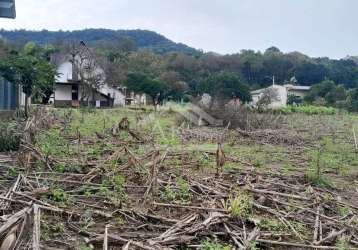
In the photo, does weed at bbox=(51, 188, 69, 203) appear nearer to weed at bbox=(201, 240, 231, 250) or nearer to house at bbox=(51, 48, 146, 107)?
weed at bbox=(201, 240, 231, 250)

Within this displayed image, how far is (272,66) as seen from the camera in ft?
243

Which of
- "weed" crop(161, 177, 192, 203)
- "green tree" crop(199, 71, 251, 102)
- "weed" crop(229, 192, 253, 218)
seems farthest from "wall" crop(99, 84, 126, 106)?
"weed" crop(229, 192, 253, 218)

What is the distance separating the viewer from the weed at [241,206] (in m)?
5.45

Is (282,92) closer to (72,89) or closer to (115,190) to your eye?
(72,89)

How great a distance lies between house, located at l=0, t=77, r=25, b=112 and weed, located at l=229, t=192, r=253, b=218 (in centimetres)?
1227

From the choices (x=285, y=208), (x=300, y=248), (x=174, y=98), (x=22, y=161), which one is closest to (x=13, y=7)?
(x=22, y=161)

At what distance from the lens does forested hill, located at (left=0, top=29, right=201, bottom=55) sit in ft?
268

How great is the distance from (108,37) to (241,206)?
8570 cm

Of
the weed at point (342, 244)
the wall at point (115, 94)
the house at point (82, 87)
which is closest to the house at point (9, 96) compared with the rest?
the weed at point (342, 244)

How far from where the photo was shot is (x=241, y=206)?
18.6ft

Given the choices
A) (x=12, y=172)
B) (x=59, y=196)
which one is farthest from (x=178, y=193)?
(x=12, y=172)

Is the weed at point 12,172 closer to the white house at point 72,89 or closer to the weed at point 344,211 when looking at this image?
the weed at point 344,211

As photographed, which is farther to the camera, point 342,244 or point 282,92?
point 282,92

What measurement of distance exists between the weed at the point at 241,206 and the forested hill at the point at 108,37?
2866 inches
